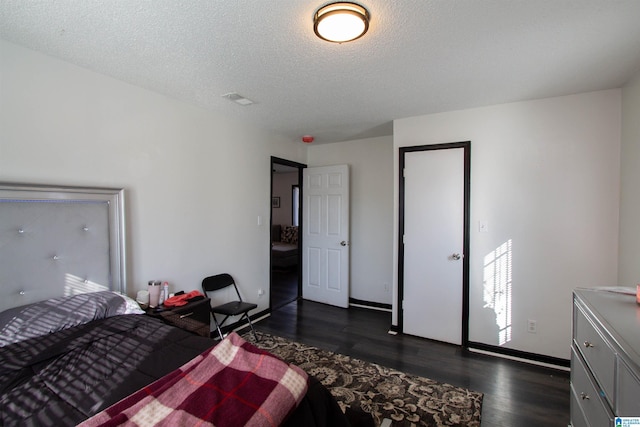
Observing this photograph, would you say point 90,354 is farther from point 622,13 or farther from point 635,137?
point 635,137

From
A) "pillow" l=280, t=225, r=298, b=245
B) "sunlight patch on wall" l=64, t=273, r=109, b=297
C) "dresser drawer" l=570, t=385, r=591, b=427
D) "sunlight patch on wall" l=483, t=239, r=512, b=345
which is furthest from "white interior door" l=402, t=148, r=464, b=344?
"pillow" l=280, t=225, r=298, b=245

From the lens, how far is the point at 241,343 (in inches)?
61.3

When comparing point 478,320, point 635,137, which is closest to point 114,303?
point 478,320

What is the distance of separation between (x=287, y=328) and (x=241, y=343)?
7.13 ft

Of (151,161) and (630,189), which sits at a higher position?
(151,161)

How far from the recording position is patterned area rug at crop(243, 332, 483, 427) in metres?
2.05

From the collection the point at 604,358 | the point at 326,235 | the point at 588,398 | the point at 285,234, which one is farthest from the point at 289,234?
the point at 604,358

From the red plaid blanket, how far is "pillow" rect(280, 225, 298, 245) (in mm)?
5793

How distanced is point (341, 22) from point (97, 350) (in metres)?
2.22

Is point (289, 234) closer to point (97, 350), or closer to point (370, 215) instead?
point (370, 215)

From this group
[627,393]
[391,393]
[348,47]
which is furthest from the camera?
[391,393]

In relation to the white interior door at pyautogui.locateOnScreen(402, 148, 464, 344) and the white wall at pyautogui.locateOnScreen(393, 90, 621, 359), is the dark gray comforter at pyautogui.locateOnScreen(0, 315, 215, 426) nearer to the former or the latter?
the white interior door at pyautogui.locateOnScreen(402, 148, 464, 344)

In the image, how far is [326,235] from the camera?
455cm

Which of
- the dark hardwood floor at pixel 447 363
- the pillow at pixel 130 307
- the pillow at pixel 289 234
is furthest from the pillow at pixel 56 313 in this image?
the pillow at pixel 289 234
